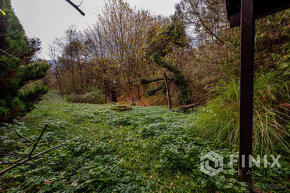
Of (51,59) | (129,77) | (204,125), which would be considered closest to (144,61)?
(129,77)

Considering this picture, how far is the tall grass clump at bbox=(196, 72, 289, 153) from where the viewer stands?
1.95 metres

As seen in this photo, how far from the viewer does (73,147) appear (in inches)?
96.3

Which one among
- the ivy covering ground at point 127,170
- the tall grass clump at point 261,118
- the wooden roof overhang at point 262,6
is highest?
the wooden roof overhang at point 262,6

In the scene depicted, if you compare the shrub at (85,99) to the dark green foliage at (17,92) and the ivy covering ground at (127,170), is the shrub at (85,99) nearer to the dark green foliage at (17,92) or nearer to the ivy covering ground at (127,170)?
the dark green foliage at (17,92)

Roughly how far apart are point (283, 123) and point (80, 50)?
14.9 m

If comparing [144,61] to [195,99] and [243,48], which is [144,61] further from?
[243,48]

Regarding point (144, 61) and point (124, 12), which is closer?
point (124, 12)

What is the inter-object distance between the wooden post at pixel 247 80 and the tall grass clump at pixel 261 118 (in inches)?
→ 26.8

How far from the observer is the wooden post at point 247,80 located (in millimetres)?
1323

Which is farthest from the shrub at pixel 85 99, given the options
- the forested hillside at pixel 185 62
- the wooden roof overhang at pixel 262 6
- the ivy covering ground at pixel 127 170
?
the wooden roof overhang at pixel 262 6

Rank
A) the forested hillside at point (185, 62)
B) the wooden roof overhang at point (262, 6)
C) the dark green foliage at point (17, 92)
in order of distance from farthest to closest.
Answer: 1. the dark green foliage at point (17, 92)
2. the forested hillside at point (185, 62)
3. the wooden roof overhang at point (262, 6)

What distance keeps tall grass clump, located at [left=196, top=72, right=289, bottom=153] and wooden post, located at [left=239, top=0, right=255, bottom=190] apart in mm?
680

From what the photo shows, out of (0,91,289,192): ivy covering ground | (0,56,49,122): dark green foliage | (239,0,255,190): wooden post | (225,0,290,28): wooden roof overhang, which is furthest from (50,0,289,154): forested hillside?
(0,56,49,122): dark green foliage

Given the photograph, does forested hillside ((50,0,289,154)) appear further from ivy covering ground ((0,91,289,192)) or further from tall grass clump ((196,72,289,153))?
ivy covering ground ((0,91,289,192))
